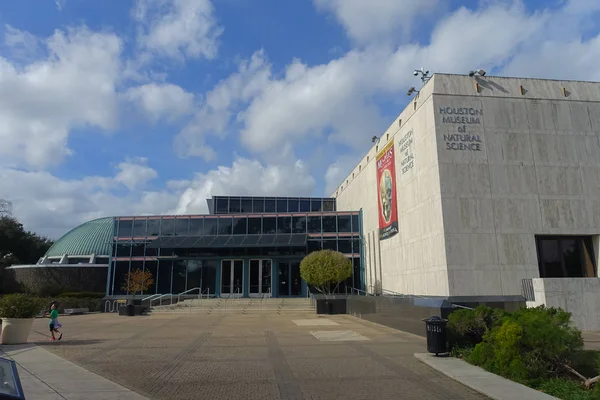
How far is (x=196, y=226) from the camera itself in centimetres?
3866

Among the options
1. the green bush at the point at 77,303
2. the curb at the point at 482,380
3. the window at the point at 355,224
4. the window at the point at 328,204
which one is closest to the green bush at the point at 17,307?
the curb at the point at 482,380

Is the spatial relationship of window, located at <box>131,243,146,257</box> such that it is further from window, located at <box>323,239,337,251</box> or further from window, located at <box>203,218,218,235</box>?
window, located at <box>323,239,337,251</box>

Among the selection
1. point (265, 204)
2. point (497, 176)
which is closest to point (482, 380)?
point (497, 176)

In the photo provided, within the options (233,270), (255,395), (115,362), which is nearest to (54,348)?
(115,362)

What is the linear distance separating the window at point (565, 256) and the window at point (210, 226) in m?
25.2

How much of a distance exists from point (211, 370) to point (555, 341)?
7317 mm

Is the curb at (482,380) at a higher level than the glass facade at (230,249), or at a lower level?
lower

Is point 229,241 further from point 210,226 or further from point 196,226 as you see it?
point 196,226

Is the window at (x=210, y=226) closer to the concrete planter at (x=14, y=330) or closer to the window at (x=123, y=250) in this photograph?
the window at (x=123, y=250)

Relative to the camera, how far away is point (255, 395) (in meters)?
7.78

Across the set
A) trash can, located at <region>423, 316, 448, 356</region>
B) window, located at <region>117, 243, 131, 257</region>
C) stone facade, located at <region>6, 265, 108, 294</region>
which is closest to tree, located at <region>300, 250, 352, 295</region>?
window, located at <region>117, 243, 131, 257</region>

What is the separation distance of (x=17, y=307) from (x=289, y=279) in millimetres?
24004

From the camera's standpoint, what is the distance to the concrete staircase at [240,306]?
30.1m

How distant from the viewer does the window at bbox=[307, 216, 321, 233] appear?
37719mm
